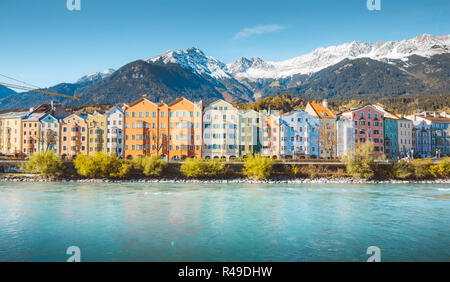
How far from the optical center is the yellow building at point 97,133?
85.8 meters

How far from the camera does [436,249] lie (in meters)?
19.3

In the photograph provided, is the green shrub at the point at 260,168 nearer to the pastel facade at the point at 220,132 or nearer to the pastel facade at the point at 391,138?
the pastel facade at the point at 220,132

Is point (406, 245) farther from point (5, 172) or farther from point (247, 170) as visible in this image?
point (5, 172)

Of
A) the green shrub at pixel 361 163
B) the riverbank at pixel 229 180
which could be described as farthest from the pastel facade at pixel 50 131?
the green shrub at pixel 361 163

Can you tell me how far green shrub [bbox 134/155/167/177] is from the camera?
61013 millimetres

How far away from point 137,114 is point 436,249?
242 feet

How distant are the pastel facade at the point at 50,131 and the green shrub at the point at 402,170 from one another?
267 feet

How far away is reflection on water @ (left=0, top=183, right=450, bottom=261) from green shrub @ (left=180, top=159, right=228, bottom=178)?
20368 millimetres

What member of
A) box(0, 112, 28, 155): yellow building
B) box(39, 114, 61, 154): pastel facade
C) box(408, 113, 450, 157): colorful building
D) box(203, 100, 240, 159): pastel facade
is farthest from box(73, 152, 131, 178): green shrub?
box(408, 113, 450, 157): colorful building

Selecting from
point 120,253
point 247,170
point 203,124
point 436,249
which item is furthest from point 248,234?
point 203,124

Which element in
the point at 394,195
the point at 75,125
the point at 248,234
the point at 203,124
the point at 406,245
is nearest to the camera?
the point at 406,245

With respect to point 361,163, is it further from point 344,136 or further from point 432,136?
point 432,136

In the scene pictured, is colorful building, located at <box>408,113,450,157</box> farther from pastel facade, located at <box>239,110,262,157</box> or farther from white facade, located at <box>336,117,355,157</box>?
pastel facade, located at <box>239,110,262,157</box>

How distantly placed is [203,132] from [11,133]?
5769cm
